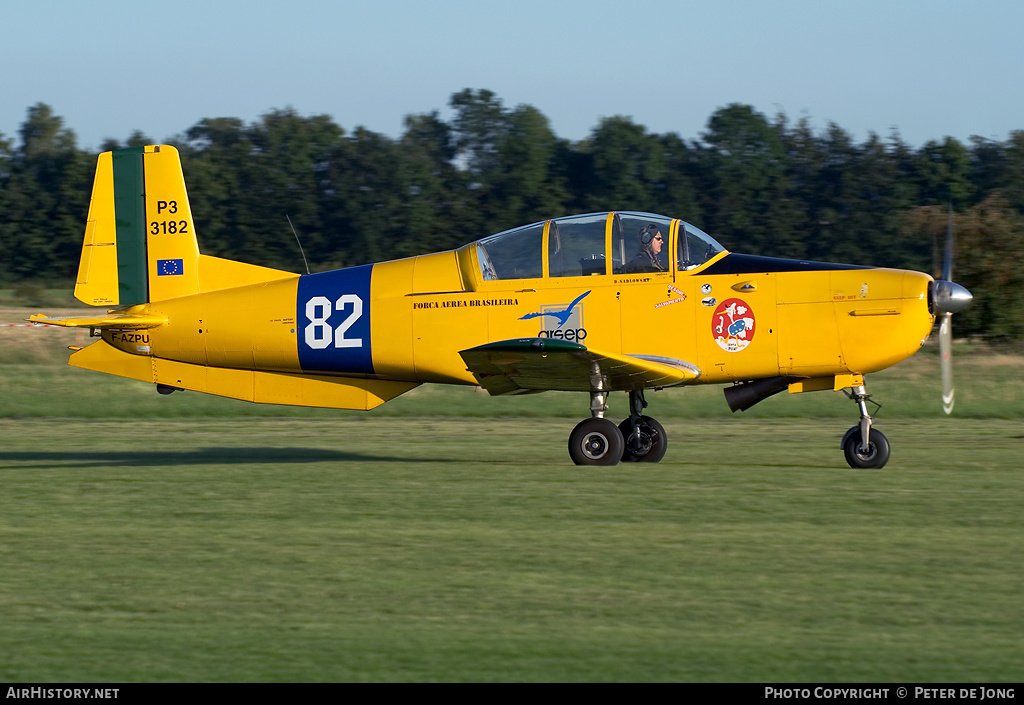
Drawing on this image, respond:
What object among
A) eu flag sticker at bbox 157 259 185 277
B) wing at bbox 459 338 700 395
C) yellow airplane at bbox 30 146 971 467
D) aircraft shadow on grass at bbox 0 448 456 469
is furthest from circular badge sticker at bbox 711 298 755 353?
eu flag sticker at bbox 157 259 185 277

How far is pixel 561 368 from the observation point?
32.5 feet

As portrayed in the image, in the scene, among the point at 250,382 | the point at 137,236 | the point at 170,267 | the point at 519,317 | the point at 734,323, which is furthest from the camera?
the point at 137,236

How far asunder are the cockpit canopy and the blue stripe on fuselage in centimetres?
142

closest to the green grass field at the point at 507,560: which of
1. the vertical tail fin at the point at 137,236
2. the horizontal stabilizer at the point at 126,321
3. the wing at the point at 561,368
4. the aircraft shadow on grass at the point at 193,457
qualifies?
the aircraft shadow on grass at the point at 193,457

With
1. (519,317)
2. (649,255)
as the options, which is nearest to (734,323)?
(649,255)

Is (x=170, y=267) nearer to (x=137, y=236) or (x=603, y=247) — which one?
(x=137, y=236)

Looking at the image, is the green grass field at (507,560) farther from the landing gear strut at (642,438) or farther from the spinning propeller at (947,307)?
the spinning propeller at (947,307)

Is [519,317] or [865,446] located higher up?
[519,317]

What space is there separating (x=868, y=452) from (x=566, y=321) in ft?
9.79

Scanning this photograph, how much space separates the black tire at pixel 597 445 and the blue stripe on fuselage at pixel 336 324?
2153mm

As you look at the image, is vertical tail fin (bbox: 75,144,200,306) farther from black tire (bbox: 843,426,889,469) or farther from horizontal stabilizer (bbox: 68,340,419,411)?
black tire (bbox: 843,426,889,469)

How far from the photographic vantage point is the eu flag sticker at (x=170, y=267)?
37.0 feet

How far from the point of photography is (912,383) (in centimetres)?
1861

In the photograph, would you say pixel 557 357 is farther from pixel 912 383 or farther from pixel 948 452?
pixel 912 383
